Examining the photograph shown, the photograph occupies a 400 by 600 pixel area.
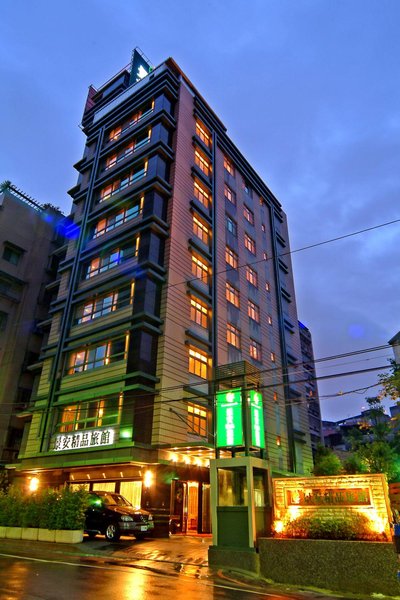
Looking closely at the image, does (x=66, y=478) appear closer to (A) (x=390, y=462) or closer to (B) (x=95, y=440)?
(B) (x=95, y=440)

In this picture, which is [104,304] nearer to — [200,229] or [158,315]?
[158,315]

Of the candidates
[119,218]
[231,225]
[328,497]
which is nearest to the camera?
[328,497]

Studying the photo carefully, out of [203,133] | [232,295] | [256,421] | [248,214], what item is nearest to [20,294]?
[232,295]

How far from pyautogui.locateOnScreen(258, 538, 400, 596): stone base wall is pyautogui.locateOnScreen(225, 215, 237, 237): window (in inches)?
1059

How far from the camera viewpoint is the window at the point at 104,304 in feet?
83.8

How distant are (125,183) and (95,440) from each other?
18803 mm

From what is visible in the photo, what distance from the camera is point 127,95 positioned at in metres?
35.9

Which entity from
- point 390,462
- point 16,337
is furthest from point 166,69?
point 390,462

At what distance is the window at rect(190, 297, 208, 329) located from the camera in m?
27.0

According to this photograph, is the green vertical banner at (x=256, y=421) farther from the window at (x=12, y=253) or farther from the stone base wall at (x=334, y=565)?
the window at (x=12, y=253)

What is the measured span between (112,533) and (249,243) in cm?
2713

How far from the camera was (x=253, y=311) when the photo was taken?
34.8 metres

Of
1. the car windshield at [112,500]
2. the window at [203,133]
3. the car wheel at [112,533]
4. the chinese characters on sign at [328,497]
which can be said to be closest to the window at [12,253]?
the window at [203,133]

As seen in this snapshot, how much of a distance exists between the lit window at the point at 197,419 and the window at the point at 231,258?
12.8 m
